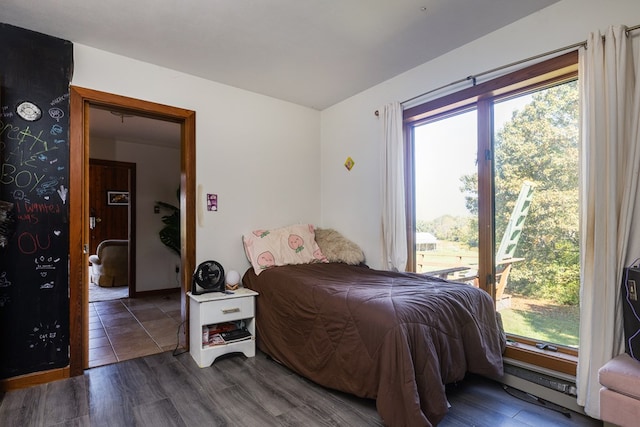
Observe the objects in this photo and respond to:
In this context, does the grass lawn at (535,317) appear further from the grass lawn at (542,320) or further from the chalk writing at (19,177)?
the chalk writing at (19,177)

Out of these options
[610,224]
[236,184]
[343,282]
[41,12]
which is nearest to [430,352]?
[343,282]

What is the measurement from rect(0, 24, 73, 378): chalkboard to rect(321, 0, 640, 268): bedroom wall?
2.49 m

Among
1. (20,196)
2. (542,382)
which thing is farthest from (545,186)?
(20,196)

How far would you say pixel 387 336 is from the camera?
5.86ft

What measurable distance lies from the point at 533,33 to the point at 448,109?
76 cm

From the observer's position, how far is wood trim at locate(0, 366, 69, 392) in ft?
7.45

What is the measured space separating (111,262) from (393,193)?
17.3ft

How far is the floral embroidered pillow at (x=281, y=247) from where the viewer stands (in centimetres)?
321

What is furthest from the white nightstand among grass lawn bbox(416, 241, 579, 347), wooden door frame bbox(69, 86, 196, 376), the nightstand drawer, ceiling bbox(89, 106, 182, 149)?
ceiling bbox(89, 106, 182, 149)

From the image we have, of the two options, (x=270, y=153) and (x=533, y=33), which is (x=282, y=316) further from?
(x=533, y=33)

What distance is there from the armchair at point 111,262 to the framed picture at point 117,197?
39.6 inches

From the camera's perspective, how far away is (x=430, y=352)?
69.9 inches

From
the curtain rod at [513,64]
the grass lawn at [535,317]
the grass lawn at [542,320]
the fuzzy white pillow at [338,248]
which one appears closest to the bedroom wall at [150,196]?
the fuzzy white pillow at [338,248]

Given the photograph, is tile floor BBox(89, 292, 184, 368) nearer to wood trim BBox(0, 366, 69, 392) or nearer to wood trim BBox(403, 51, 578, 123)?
wood trim BBox(0, 366, 69, 392)
